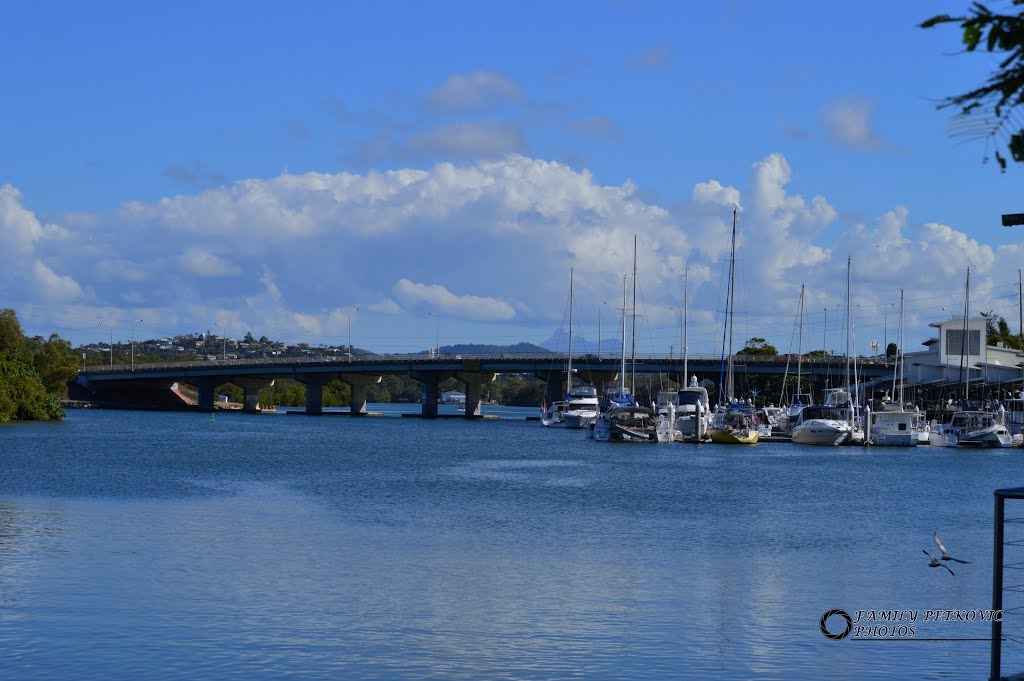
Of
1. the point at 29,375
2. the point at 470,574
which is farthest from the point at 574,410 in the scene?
the point at 470,574

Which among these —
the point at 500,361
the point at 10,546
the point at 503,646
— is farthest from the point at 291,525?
the point at 500,361

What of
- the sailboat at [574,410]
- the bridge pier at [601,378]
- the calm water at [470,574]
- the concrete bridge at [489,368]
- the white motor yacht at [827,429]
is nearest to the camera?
the calm water at [470,574]

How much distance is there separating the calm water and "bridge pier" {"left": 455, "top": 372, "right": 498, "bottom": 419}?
12172cm

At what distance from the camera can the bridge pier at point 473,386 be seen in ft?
624

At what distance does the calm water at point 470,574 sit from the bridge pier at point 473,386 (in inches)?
4792

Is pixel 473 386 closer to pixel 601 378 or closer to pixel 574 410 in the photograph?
pixel 601 378

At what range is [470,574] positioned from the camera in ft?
102

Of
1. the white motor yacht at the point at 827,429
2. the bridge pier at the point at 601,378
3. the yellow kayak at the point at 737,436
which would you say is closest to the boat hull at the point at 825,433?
the white motor yacht at the point at 827,429

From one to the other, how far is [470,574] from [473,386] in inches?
6398

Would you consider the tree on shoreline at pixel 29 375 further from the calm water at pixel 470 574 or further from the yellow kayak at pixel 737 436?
the yellow kayak at pixel 737 436

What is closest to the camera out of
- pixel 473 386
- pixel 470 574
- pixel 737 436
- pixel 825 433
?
pixel 470 574

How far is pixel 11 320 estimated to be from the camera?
137 m

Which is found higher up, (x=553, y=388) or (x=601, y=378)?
(x=601, y=378)

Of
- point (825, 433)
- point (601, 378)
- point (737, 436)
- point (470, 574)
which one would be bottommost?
point (470, 574)
